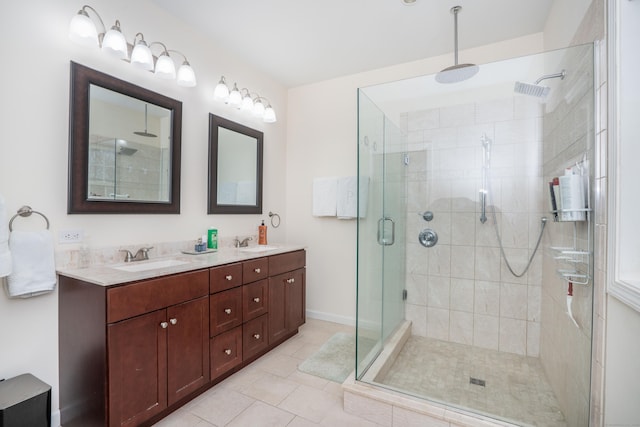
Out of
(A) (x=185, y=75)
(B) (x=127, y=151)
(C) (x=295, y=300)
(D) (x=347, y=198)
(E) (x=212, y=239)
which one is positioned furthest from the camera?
(D) (x=347, y=198)

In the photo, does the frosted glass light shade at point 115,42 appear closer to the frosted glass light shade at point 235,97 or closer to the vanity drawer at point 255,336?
the frosted glass light shade at point 235,97

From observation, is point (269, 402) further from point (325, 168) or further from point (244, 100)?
point (244, 100)

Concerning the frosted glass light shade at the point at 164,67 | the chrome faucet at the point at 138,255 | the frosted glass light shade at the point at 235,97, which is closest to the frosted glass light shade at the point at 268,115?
the frosted glass light shade at the point at 235,97

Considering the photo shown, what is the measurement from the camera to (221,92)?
2.60 metres

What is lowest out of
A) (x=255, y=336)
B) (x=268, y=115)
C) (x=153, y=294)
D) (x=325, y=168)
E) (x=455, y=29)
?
(x=255, y=336)

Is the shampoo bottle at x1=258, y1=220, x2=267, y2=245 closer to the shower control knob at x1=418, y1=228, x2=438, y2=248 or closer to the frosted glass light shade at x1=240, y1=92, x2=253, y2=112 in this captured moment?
the frosted glass light shade at x1=240, y1=92, x2=253, y2=112

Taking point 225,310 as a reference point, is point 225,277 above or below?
above

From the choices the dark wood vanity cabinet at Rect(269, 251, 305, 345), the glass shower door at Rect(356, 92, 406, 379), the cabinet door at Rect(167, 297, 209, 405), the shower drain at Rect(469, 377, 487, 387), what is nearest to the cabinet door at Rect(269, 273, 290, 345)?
the dark wood vanity cabinet at Rect(269, 251, 305, 345)

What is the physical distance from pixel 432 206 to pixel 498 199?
1.65 ft

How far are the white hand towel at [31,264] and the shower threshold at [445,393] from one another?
1762 mm

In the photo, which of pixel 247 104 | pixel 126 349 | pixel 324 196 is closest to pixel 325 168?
pixel 324 196

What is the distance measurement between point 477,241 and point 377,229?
90 centimetres

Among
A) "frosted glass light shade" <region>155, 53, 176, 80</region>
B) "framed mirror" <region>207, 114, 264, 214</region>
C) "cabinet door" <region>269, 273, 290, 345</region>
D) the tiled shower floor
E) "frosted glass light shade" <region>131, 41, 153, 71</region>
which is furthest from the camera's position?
"framed mirror" <region>207, 114, 264, 214</region>

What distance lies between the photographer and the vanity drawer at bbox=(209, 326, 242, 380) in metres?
2.01
